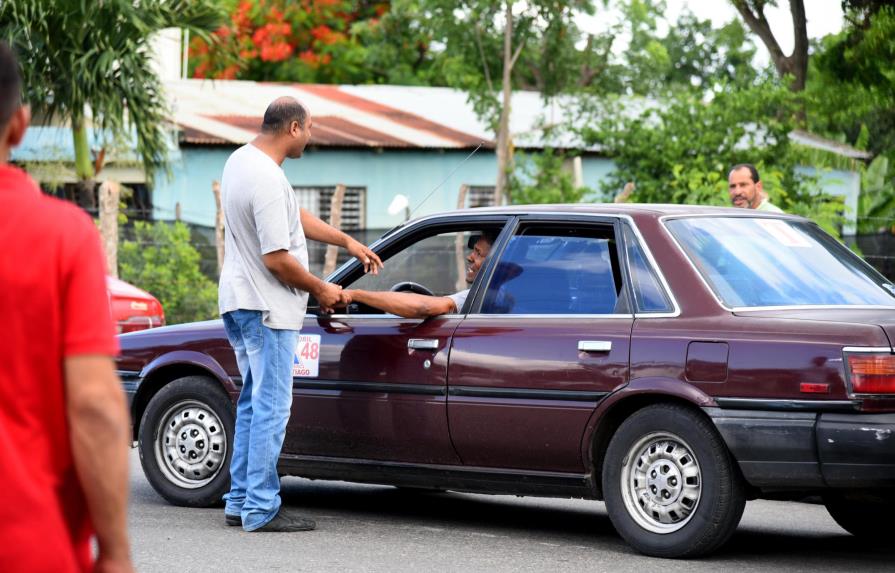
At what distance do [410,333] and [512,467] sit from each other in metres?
0.82

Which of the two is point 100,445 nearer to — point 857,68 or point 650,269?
point 650,269

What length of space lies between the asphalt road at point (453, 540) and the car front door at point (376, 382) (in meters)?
0.42

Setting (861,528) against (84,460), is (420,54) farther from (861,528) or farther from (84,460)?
(84,460)

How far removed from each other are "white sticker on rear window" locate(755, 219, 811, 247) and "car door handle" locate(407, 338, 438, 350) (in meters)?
1.61

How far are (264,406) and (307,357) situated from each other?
19.7 inches

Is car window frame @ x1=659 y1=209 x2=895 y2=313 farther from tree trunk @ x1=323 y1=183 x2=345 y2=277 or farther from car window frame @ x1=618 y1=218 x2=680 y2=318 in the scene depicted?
tree trunk @ x1=323 y1=183 x2=345 y2=277

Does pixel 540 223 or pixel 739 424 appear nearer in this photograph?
pixel 739 424

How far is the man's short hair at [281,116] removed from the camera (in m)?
7.29

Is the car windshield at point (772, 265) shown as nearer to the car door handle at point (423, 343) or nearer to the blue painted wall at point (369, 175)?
the car door handle at point (423, 343)

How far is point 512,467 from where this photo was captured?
6973 mm

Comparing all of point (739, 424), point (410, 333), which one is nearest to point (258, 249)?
point (410, 333)

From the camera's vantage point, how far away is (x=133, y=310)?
1341 centimetres

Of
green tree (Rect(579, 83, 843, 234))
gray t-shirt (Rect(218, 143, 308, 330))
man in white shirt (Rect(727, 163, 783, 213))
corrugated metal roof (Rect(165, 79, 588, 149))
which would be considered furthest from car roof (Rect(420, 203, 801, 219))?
corrugated metal roof (Rect(165, 79, 588, 149))

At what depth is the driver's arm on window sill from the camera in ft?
23.8
